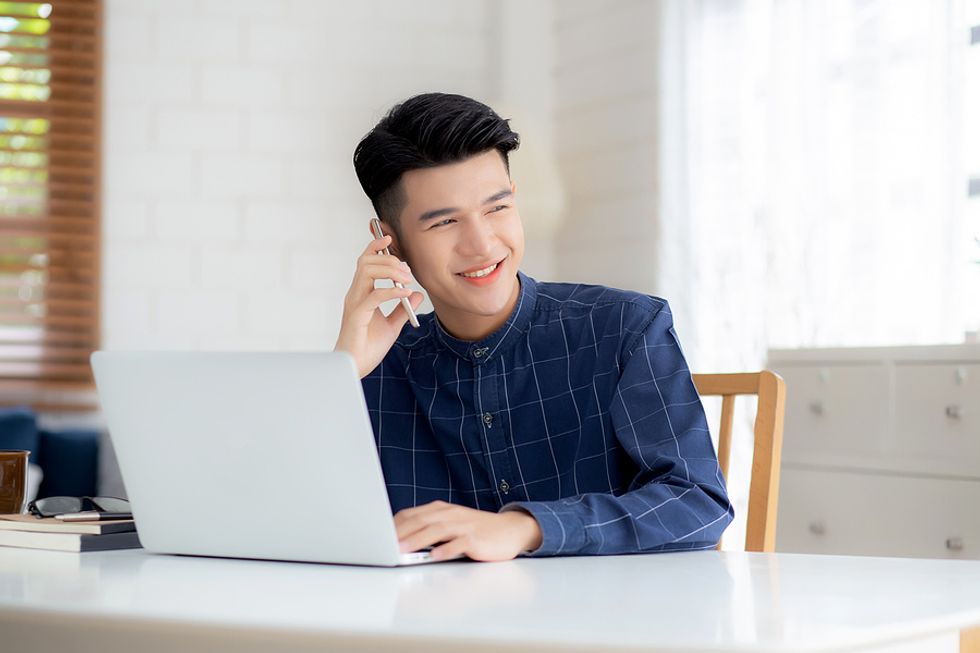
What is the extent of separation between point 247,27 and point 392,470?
8.42 ft

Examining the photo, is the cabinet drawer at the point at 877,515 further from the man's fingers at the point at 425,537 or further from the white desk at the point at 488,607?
the man's fingers at the point at 425,537

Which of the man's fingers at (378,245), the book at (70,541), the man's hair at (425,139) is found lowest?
the book at (70,541)

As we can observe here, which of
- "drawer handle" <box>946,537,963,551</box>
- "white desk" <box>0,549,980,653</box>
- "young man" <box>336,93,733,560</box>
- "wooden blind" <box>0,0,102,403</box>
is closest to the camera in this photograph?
"white desk" <box>0,549,980,653</box>

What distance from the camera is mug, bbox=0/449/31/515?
4.67 ft

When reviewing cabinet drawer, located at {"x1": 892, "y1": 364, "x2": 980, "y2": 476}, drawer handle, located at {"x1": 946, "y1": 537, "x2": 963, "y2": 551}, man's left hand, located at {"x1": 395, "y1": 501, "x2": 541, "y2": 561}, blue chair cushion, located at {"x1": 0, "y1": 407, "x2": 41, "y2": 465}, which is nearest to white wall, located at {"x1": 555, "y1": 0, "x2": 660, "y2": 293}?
cabinet drawer, located at {"x1": 892, "y1": 364, "x2": 980, "y2": 476}

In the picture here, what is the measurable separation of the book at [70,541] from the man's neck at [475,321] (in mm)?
596

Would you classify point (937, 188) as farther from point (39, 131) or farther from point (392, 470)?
point (39, 131)

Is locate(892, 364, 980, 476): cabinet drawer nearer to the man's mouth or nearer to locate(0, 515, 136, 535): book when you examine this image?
the man's mouth

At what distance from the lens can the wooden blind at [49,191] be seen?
3693 millimetres

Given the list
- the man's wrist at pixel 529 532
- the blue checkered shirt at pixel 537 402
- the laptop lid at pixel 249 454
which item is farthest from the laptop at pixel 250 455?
the blue checkered shirt at pixel 537 402

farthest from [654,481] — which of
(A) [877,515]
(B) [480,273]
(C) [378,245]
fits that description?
(A) [877,515]

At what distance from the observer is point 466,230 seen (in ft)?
5.45

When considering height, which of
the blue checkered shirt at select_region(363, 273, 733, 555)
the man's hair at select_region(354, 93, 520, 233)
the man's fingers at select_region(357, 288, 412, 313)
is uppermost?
the man's hair at select_region(354, 93, 520, 233)

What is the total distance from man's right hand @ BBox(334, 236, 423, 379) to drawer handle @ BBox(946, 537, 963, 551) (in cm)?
124
